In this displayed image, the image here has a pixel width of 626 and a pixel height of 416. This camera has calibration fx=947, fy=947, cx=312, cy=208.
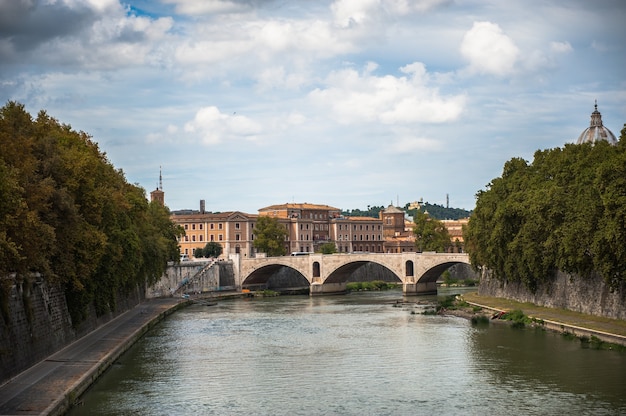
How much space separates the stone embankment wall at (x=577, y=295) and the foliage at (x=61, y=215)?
22.7 meters

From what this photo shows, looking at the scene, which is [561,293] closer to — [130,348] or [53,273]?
[130,348]

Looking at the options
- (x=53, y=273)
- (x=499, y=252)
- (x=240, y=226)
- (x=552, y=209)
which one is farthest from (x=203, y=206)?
(x=53, y=273)

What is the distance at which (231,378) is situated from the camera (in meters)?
32.8

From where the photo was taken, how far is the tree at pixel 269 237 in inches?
4262

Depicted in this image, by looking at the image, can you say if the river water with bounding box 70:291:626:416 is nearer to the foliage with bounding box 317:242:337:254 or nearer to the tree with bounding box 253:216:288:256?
the tree with bounding box 253:216:288:256

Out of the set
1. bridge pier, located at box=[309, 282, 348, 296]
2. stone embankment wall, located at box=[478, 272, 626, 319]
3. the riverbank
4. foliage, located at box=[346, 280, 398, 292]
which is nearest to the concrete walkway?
the riverbank

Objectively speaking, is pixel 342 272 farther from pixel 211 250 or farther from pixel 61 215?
pixel 61 215

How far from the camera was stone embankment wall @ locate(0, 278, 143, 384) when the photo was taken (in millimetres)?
28141

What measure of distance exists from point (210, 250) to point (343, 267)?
111 ft

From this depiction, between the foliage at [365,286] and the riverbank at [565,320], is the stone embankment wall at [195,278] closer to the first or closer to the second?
the foliage at [365,286]

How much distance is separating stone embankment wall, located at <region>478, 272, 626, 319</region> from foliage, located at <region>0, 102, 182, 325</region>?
22660 millimetres

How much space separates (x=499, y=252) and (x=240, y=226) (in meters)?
72.6

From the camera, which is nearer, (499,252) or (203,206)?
(499,252)

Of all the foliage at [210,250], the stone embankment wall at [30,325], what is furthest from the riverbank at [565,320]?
the foliage at [210,250]
